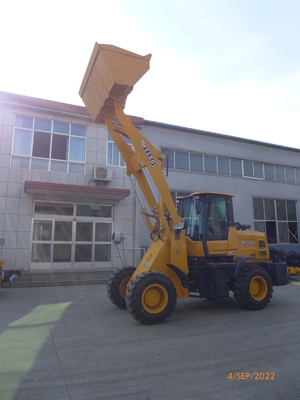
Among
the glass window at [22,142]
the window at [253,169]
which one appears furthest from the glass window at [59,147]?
the window at [253,169]

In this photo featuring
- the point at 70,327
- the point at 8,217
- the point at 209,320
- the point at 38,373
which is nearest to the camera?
the point at 38,373

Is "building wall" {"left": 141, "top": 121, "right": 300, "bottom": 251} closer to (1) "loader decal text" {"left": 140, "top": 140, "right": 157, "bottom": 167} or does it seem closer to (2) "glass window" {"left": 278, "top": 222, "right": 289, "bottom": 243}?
(2) "glass window" {"left": 278, "top": 222, "right": 289, "bottom": 243}

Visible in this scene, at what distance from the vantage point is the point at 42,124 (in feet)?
44.3

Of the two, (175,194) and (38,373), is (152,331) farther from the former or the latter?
(175,194)

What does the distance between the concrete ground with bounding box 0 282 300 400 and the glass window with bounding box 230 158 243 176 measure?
462 inches

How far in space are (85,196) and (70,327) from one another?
816cm

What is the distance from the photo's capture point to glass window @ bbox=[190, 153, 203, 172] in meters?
16.8

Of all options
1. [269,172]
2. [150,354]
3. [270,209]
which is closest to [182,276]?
[150,354]

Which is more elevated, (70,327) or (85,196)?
(85,196)

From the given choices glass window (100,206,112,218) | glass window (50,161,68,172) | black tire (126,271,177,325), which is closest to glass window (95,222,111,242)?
glass window (100,206,112,218)

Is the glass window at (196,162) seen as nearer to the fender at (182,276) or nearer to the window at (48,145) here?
the window at (48,145)

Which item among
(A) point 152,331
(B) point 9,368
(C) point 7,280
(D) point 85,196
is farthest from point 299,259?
(B) point 9,368

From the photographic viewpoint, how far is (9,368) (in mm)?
3807

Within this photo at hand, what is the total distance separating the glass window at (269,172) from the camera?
19.2 meters
